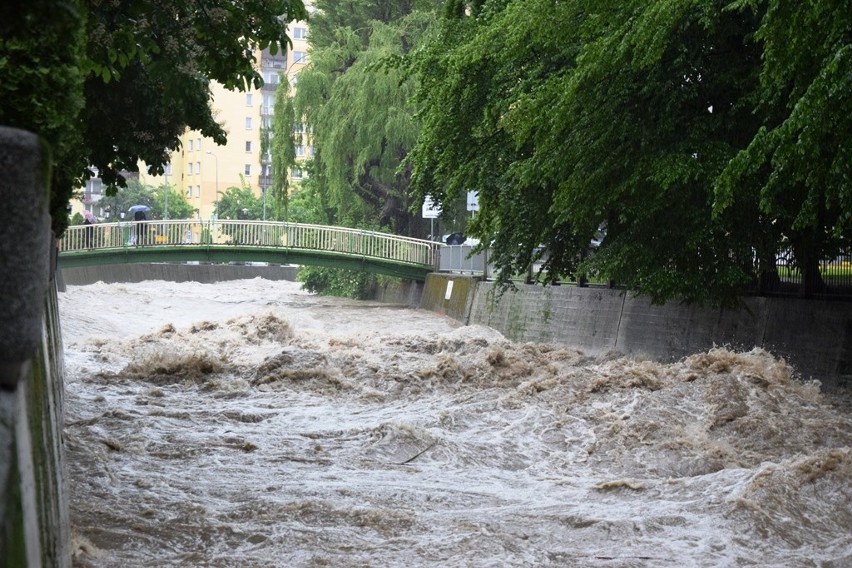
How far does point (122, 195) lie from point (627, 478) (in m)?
92.4

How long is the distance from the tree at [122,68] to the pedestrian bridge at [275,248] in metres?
25.5

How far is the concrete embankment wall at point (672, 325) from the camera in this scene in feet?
57.7

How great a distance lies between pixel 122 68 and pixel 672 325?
11.0 metres

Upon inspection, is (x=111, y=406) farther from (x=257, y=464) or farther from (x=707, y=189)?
(x=707, y=189)

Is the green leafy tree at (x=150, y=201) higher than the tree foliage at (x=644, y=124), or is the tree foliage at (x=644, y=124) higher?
the green leafy tree at (x=150, y=201)

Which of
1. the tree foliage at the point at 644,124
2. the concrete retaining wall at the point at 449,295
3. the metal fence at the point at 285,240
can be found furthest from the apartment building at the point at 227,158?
the tree foliage at the point at 644,124

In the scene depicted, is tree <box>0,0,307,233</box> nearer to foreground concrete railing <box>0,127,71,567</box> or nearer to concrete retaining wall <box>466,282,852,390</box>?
foreground concrete railing <box>0,127,71,567</box>

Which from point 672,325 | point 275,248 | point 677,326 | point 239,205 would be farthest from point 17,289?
point 239,205

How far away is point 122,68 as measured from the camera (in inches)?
568

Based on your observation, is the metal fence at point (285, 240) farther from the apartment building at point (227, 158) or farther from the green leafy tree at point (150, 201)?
the apartment building at point (227, 158)

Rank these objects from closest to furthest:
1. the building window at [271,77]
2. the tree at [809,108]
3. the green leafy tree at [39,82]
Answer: the green leafy tree at [39,82] → the tree at [809,108] → the building window at [271,77]

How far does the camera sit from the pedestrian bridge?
139ft

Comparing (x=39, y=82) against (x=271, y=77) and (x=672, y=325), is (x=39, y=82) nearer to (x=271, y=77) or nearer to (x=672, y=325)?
(x=672, y=325)

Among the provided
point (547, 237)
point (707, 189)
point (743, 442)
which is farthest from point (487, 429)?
point (547, 237)
